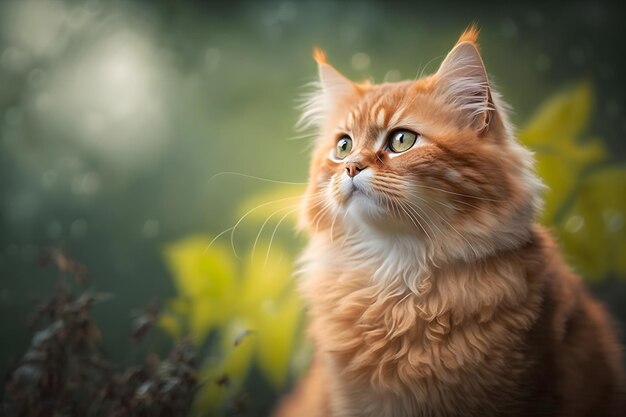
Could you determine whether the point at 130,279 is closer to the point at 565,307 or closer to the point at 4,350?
the point at 4,350

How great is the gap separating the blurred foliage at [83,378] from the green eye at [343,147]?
837 millimetres

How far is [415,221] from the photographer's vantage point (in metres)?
1.48

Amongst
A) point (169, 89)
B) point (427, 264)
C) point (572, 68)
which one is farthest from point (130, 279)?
point (572, 68)

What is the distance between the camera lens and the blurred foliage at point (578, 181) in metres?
2.20

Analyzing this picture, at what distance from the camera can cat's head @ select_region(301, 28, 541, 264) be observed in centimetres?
146

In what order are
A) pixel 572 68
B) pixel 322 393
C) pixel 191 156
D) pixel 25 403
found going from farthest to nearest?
pixel 191 156, pixel 572 68, pixel 25 403, pixel 322 393

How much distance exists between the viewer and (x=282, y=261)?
2.29 meters

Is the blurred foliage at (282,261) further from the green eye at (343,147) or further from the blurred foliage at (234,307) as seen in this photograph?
the green eye at (343,147)

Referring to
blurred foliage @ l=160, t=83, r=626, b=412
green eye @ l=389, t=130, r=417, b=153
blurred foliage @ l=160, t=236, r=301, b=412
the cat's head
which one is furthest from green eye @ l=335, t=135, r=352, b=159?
blurred foliage @ l=160, t=236, r=301, b=412

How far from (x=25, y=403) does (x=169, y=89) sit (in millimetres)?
1210

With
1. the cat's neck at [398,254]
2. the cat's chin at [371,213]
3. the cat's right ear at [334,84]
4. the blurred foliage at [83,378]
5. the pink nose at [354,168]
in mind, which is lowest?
the blurred foliage at [83,378]

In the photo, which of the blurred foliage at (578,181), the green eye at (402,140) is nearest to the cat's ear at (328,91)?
the green eye at (402,140)

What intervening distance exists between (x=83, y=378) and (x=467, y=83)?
1.53 metres

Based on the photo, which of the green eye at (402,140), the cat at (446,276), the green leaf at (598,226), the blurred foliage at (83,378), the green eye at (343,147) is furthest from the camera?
the green leaf at (598,226)
